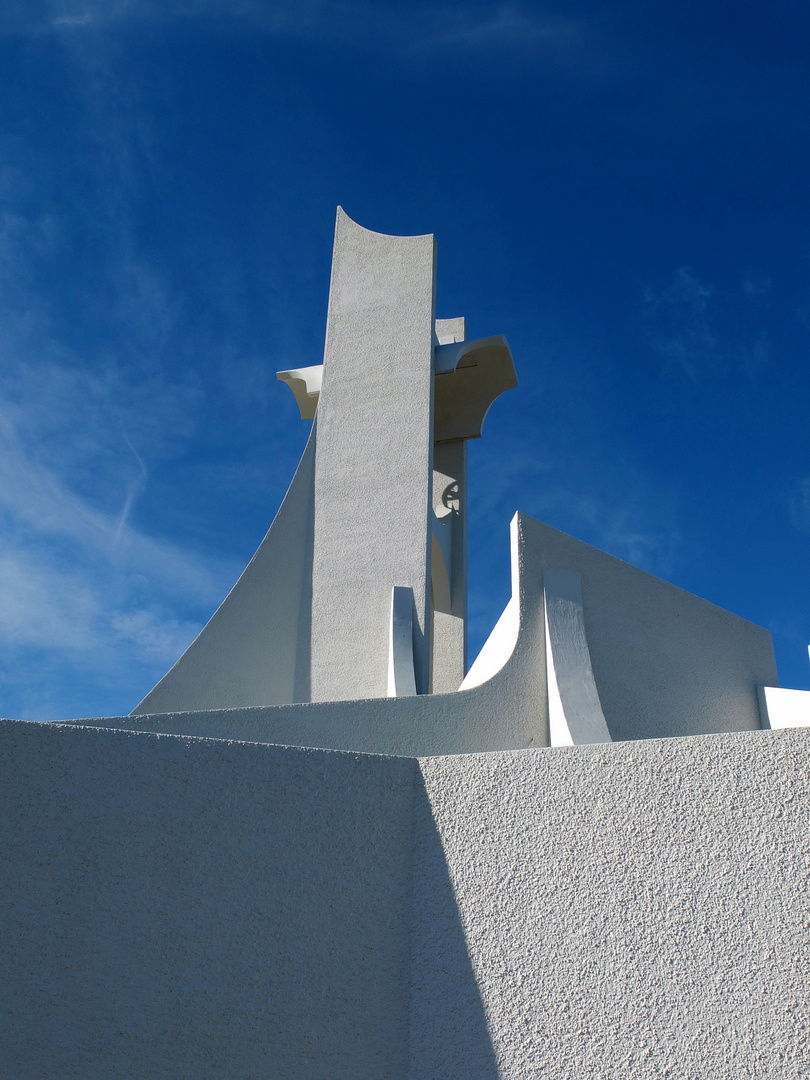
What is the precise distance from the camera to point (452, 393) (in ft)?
37.8

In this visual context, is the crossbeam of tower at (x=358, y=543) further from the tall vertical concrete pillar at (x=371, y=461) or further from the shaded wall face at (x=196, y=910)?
the shaded wall face at (x=196, y=910)

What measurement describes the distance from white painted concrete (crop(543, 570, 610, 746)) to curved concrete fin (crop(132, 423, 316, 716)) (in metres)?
2.76

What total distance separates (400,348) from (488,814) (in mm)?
6766

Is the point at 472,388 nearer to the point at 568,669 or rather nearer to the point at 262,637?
the point at 262,637

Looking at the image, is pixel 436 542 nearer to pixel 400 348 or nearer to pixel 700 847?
pixel 400 348

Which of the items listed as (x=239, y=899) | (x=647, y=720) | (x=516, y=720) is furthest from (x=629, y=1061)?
(x=647, y=720)

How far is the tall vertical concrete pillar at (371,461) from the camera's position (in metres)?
8.23

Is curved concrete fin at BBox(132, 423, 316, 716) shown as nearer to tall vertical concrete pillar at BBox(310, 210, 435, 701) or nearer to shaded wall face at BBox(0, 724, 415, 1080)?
tall vertical concrete pillar at BBox(310, 210, 435, 701)

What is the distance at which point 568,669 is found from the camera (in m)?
6.04

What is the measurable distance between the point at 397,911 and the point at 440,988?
0.29m

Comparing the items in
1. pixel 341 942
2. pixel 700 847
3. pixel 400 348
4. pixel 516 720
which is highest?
pixel 400 348

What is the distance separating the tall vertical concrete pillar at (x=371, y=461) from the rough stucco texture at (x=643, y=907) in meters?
4.68

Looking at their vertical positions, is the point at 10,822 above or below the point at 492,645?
below

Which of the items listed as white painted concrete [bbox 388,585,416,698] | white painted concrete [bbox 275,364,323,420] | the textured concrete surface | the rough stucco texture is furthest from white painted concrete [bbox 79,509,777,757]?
white painted concrete [bbox 275,364,323,420]
